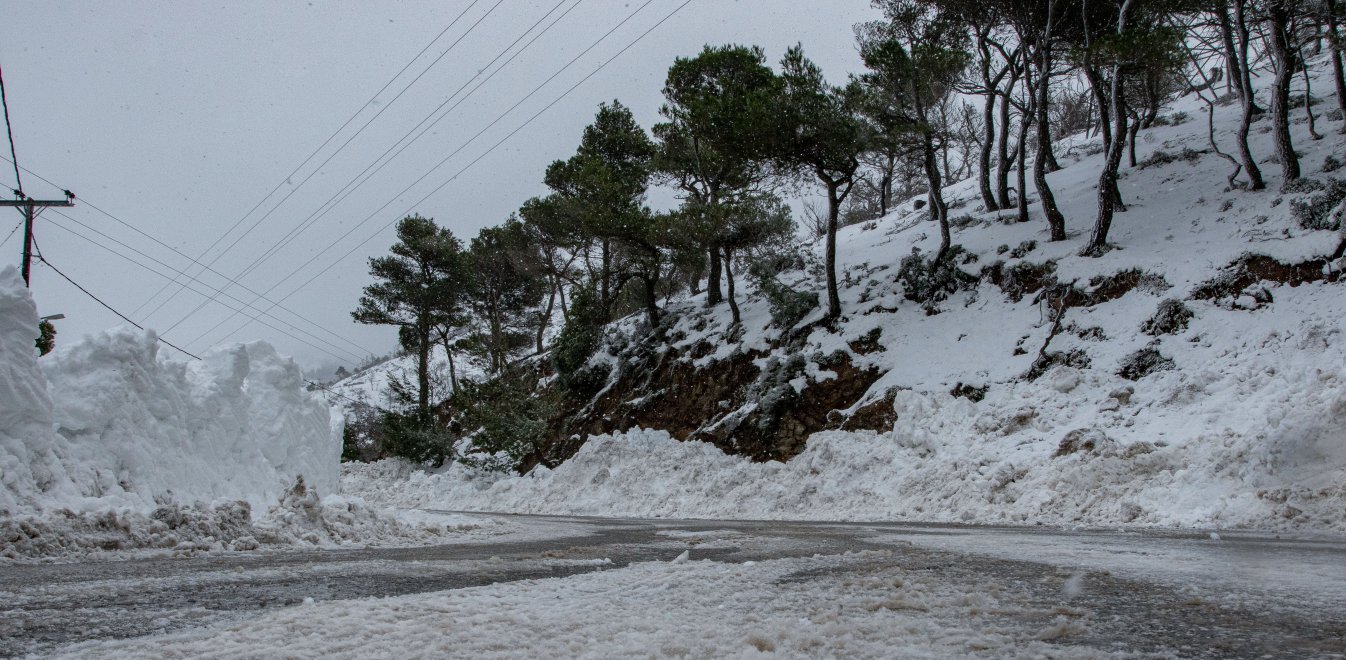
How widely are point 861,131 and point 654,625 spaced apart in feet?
68.7

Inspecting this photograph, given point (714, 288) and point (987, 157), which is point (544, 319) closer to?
point (714, 288)

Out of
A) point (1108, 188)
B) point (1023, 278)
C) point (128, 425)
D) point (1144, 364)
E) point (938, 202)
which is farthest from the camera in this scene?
point (938, 202)

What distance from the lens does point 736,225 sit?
2459cm

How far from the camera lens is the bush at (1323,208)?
578 inches

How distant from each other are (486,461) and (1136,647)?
2464cm

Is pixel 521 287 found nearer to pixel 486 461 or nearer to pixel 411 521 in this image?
pixel 486 461

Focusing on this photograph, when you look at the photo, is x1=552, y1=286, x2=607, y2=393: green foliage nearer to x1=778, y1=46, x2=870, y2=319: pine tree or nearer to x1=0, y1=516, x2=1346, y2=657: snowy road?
x1=778, y1=46, x2=870, y2=319: pine tree

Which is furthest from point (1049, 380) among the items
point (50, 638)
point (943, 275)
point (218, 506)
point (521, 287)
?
point (521, 287)

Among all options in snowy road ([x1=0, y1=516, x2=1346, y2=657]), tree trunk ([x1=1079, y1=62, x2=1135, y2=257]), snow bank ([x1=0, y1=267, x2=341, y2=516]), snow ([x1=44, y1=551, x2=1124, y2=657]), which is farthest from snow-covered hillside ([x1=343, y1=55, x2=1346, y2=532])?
snow bank ([x1=0, y1=267, x2=341, y2=516])

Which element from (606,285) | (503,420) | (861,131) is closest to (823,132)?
(861,131)

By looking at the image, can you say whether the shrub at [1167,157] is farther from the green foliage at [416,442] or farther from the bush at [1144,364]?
the green foliage at [416,442]

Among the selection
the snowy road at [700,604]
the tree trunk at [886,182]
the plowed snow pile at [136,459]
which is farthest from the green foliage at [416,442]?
the snowy road at [700,604]

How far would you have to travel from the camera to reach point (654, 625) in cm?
290

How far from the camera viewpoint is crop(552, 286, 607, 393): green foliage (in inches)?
1156
